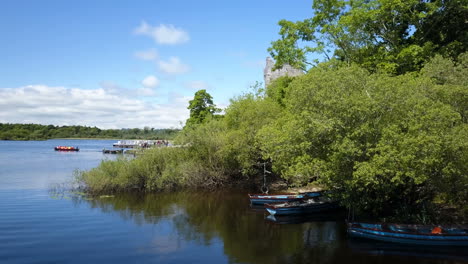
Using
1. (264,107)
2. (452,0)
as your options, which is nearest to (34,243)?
(264,107)

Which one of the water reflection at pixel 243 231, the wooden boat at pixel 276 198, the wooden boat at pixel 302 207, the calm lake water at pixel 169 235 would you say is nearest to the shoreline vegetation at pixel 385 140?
the water reflection at pixel 243 231

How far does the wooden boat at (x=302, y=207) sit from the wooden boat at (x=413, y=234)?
6.57 metres

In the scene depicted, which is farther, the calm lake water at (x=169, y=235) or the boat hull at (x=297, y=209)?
the boat hull at (x=297, y=209)

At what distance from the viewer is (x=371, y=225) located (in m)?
20.9

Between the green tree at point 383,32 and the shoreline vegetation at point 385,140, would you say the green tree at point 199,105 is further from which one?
the shoreline vegetation at point 385,140

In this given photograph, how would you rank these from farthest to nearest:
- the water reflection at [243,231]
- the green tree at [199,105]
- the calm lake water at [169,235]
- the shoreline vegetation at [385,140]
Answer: the green tree at [199,105]
the water reflection at [243,231]
the calm lake water at [169,235]
the shoreline vegetation at [385,140]

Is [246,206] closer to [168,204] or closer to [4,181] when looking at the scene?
[168,204]

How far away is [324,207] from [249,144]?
11.2 m

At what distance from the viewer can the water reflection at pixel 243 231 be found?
19000 millimetres

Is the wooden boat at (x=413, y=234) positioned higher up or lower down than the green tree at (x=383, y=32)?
lower down

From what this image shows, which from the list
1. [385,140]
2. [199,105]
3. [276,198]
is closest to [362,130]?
[385,140]

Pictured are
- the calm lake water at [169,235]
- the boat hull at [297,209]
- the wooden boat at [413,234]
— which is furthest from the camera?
the boat hull at [297,209]

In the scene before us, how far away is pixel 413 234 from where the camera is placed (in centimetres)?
1992

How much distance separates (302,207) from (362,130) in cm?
1092
